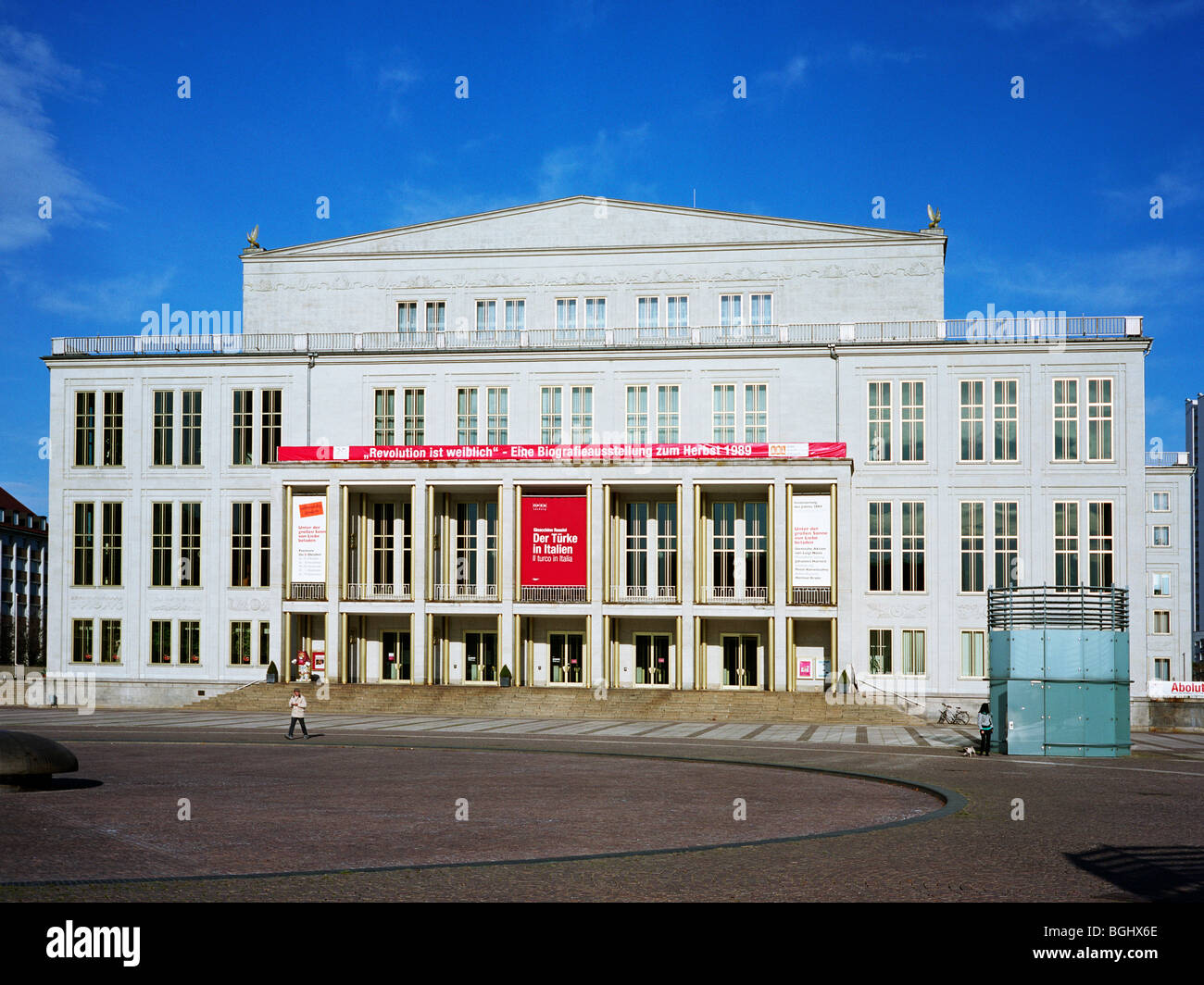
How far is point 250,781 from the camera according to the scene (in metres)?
22.6

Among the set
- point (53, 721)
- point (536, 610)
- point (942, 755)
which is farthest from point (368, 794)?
point (536, 610)

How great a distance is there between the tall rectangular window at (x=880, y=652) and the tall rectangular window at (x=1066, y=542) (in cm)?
807

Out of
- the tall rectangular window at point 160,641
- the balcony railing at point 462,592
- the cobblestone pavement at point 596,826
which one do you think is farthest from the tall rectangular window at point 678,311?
the cobblestone pavement at point 596,826

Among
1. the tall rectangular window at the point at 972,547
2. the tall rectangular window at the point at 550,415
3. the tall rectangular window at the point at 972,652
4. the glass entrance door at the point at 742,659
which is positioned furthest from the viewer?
the tall rectangular window at the point at 550,415

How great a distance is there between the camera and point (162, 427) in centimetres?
6250

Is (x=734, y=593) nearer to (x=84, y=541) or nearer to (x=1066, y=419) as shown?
(x=1066, y=419)

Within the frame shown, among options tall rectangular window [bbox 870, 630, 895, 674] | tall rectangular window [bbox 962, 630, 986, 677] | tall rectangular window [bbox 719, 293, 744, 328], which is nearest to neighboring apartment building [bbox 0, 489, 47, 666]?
tall rectangular window [bbox 719, 293, 744, 328]

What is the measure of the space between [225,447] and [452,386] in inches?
469

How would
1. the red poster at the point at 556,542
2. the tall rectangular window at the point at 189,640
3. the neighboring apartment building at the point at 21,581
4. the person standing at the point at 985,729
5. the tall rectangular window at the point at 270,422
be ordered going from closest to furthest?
the person standing at the point at 985,729 < the red poster at the point at 556,542 < the tall rectangular window at the point at 189,640 < the tall rectangular window at the point at 270,422 < the neighboring apartment building at the point at 21,581

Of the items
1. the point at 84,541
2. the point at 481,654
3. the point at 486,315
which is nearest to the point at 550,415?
the point at 486,315

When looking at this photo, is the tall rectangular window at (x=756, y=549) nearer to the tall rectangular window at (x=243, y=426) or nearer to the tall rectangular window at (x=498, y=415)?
the tall rectangular window at (x=498, y=415)

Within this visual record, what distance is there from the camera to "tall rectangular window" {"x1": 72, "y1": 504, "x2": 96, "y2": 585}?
62.5 m

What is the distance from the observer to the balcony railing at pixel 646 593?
186 feet
